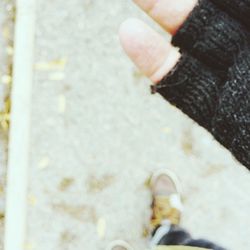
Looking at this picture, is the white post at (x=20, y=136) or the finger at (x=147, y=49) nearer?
the finger at (x=147, y=49)

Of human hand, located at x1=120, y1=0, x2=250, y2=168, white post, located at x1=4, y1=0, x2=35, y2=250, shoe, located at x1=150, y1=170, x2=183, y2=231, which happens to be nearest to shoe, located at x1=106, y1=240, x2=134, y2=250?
shoe, located at x1=150, y1=170, x2=183, y2=231

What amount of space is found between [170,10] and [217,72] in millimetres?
238

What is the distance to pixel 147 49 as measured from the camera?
166 centimetres

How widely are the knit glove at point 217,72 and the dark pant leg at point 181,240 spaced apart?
0.81 meters

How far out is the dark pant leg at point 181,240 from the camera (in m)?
2.42

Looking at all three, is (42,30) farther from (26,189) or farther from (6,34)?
(26,189)

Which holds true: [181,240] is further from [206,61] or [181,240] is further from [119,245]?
[206,61]

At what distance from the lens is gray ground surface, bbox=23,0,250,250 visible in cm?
260

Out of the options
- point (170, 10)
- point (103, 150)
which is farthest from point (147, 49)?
point (103, 150)

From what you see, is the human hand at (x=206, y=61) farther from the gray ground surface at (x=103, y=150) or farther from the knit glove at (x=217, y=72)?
the gray ground surface at (x=103, y=150)

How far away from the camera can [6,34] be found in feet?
8.58

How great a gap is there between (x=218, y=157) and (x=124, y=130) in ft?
1.52

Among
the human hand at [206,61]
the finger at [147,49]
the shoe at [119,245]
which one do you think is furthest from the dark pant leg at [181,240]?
the finger at [147,49]

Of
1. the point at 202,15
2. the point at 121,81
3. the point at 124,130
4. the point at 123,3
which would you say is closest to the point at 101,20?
the point at 123,3
